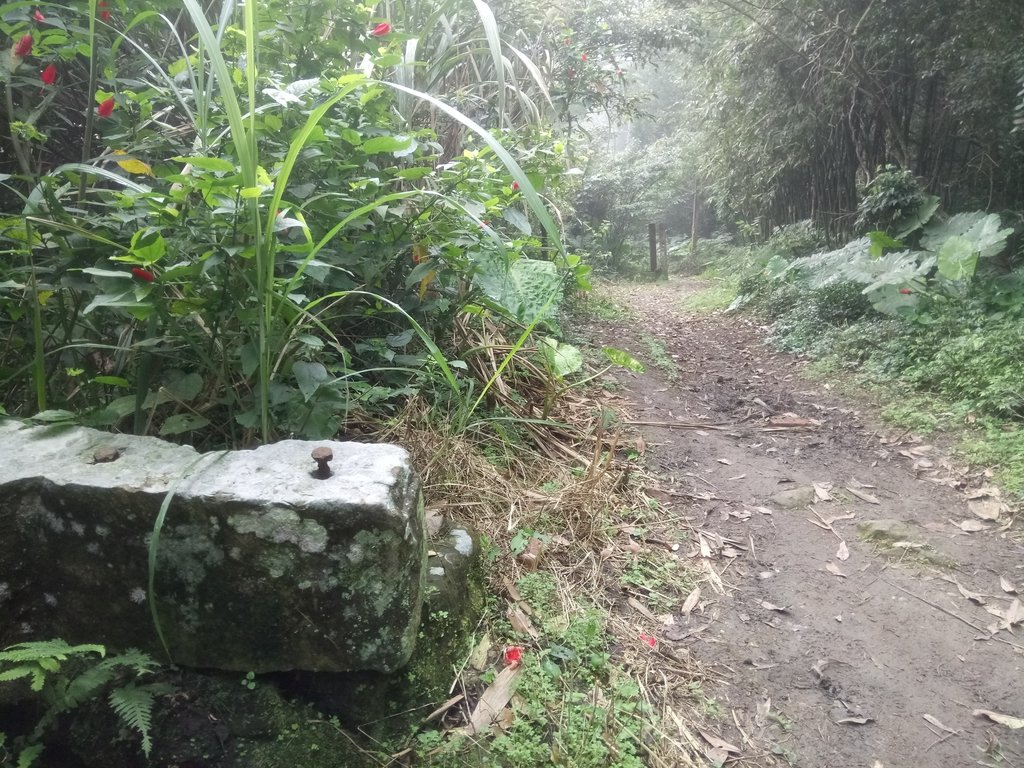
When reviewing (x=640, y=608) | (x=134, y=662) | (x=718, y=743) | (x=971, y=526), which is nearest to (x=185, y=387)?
(x=134, y=662)

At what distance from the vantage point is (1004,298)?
4254 millimetres

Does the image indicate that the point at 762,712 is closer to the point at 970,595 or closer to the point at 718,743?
the point at 718,743

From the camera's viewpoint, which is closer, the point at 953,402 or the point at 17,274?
the point at 17,274

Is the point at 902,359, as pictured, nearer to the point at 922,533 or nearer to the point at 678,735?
the point at 922,533

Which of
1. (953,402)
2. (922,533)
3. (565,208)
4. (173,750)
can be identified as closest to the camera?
(173,750)

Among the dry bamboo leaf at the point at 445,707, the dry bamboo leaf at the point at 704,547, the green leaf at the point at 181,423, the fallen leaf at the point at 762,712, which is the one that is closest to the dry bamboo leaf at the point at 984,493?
the dry bamboo leaf at the point at 704,547

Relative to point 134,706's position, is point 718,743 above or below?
below

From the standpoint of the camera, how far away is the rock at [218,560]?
1228mm

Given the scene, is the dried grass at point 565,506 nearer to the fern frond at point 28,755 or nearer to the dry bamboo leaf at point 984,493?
the fern frond at point 28,755

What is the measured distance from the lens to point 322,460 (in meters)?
1.29

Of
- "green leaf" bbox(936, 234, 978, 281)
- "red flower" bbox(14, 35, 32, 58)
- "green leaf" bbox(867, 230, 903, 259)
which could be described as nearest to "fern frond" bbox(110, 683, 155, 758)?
"red flower" bbox(14, 35, 32, 58)

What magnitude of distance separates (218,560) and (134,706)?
28 centimetres

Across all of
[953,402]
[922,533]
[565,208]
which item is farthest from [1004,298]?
[565,208]

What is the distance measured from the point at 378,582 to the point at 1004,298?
490cm
